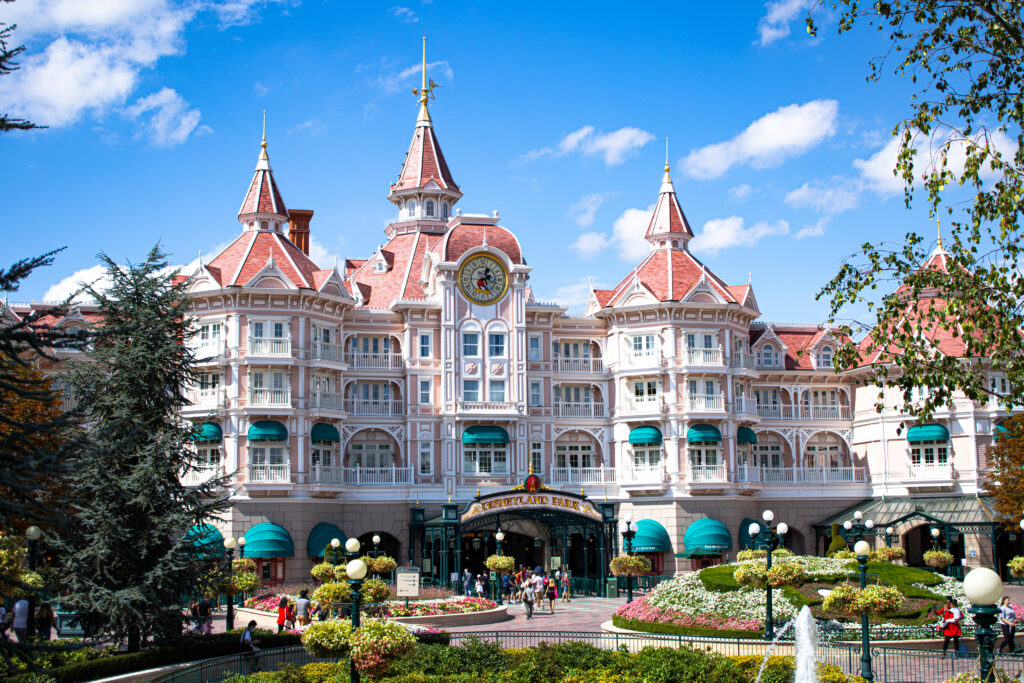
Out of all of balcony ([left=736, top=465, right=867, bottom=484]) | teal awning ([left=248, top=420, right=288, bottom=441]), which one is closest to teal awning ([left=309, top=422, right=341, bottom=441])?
teal awning ([left=248, top=420, right=288, bottom=441])

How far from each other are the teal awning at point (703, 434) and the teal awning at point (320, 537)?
1874 cm

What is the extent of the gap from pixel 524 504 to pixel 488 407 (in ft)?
22.5

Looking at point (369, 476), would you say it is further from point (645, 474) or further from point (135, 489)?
point (135, 489)

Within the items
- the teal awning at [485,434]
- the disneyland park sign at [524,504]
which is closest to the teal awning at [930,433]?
the disneyland park sign at [524,504]

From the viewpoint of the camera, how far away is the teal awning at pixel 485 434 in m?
56.7

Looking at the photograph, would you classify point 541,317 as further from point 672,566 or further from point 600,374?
point 672,566

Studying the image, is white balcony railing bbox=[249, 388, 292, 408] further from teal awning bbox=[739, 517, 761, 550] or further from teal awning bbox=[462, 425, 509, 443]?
teal awning bbox=[739, 517, 761, 550]

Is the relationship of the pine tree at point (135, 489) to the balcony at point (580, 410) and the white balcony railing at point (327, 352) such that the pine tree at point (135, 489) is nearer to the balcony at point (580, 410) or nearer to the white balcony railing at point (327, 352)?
the white balcony railing at point (327, 352)

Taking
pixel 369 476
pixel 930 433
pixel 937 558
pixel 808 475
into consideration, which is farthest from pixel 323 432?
pixel 930 433

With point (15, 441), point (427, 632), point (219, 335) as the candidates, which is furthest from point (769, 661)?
point (219, 335)

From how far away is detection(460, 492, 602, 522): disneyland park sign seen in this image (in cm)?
5188

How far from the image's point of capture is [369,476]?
56719mm

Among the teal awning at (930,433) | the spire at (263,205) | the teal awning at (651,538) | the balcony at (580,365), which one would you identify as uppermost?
the spire at (263,205)

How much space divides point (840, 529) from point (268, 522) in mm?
29962
